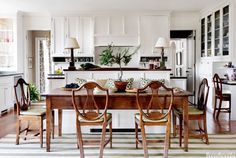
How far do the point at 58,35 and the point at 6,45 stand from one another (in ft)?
4.90

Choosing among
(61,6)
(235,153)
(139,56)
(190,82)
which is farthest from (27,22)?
(235,153)

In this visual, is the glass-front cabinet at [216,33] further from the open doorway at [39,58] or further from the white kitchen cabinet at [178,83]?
the open doorway at [39,58]

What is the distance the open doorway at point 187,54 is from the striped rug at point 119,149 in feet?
13.9

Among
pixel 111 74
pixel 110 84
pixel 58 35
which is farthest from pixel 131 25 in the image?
pixel 110 84

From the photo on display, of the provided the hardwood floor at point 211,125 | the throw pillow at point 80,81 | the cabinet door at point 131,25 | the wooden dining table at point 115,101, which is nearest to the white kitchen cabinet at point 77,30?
the cabinet door at point 131,25

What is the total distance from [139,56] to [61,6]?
2.51 metres

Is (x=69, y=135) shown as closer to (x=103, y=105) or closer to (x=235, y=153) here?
(x=103, y=105)

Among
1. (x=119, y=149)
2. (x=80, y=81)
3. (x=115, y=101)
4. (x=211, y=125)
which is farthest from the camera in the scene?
(x=211, y=125)

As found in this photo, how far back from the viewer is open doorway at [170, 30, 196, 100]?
852 cm

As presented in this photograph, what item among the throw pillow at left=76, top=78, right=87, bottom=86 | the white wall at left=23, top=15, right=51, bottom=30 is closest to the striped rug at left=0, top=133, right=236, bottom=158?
the throw pillow at left=76, top=78, right=87, bottom=86

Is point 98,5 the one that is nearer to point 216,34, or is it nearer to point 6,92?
point 216,34

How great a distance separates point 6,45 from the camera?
27.7 feet

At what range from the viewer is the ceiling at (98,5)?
278 inches

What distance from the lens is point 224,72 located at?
23.7 ft
